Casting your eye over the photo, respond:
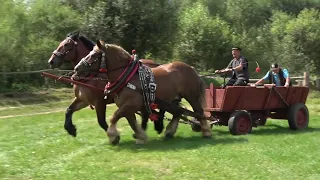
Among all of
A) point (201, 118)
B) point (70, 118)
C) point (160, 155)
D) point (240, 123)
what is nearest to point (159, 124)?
point (201, 118)

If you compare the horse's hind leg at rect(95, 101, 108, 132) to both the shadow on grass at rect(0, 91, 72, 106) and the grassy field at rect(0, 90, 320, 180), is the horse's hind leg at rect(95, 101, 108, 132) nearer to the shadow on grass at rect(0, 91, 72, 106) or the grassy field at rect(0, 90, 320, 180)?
the grassy field at rect(0, 90, 320, 180)

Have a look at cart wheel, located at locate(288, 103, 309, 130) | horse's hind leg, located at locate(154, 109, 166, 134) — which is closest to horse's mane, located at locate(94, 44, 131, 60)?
horse's hind leg, located at locate(154, 109, 166, 134)

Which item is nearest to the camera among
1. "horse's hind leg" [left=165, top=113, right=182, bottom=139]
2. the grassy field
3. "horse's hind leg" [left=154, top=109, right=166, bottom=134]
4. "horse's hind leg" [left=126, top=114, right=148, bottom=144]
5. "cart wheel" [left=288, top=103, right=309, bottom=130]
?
the grassy field

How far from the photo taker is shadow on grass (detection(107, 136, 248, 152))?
9297 mm

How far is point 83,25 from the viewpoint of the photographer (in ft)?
82.5

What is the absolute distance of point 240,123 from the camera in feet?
37.0

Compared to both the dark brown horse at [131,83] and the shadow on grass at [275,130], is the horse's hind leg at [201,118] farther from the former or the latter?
the shadow on grass at [275,130]

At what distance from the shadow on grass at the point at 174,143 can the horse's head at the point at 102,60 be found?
1578 millimetres

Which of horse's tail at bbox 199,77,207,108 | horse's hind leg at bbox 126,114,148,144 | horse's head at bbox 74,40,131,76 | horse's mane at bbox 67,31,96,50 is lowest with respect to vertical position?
horse's hind leg at bbox 126,114,148,144

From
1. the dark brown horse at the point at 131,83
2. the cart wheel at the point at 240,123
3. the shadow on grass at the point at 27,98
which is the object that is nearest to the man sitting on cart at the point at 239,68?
the cart wheel at the point at 240,123

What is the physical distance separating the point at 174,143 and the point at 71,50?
3028mm

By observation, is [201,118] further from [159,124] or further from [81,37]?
[81,37]

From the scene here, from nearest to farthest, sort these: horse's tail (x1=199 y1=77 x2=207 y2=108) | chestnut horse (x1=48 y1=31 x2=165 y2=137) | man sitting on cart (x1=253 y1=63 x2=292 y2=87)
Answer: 1. chestnut horse (x1=48 y1=31 x2=165 y2=137)
2. horse's tail (x1=199 y1=77 x2=207 y2=108)
3. man sitting on cart (x1=253 y1=63 x2=292 y2=87)

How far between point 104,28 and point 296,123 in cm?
1402
